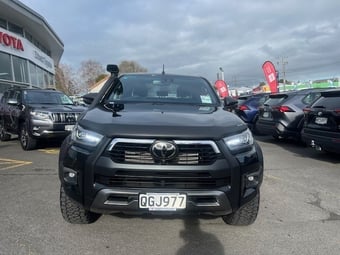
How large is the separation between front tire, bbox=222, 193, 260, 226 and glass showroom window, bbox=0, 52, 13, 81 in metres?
18.5

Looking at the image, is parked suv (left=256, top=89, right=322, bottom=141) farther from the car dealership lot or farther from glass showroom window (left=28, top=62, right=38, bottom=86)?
glass showroom window (left=28, top=62, right=38, bottom=86)

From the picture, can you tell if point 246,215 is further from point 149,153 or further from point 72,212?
point 72,212

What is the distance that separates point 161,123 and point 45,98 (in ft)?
24.5

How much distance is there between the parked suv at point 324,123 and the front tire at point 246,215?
380 centimetres

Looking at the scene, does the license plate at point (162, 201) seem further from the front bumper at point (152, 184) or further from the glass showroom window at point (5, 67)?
the glass showroom window at point (5, 67)

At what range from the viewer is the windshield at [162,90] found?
450 centimetres

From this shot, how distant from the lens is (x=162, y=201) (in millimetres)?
3131

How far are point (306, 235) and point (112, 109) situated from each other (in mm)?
2365

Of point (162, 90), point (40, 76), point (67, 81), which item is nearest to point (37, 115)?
point (162, 90)

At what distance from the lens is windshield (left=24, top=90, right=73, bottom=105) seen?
9.66m

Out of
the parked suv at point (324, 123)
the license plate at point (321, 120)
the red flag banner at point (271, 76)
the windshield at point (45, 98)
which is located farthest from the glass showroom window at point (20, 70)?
the license plate at point (321, 120)

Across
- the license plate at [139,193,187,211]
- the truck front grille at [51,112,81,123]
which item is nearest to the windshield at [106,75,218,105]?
the license plate at [139,193,187,211]

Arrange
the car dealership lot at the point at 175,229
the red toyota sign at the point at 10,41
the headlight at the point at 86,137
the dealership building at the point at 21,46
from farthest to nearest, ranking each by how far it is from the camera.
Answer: the dealership building at the point at 21,46 → the red toyota sign at the point at 10,41 → the car dealership lot at the point at 175,229 → the headlight at the point at 86,137

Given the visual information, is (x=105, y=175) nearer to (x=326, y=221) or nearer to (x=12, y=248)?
(x=12, y=248)
